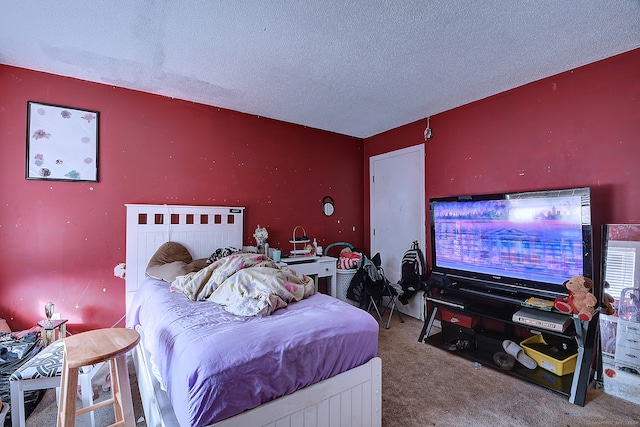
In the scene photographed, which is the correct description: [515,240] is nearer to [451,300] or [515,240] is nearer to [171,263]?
[451,300]

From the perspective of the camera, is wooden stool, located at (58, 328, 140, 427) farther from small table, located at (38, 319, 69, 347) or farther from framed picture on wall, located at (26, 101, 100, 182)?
framed picture on wall, located at (26, 101, 100, 182)

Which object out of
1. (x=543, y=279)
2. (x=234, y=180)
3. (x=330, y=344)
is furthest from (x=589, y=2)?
(x=234, y=180)

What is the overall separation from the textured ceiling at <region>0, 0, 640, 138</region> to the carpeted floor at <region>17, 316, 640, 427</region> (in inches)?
93.4

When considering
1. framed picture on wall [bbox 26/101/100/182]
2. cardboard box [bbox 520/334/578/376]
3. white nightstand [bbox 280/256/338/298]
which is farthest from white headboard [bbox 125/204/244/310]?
cardboard box [bbox 520/334/578/376]

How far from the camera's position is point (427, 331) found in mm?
2877

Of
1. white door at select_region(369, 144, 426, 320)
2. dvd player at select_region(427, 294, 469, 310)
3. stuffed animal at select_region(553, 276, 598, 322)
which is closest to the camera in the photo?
stuffed animal at select_region(553, 276, 598, 322)

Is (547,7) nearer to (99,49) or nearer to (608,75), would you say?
(608,75)

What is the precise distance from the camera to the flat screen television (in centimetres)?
212

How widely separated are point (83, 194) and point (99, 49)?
118 centimetres

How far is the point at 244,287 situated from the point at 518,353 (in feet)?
7.24

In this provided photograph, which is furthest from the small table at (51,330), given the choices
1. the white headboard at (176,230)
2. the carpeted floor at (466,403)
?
the white headboard at (176,230)

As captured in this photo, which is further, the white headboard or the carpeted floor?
the white headboard

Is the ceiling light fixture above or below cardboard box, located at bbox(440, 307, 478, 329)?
above

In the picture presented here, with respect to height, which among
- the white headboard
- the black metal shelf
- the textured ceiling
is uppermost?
the textured ceiling
